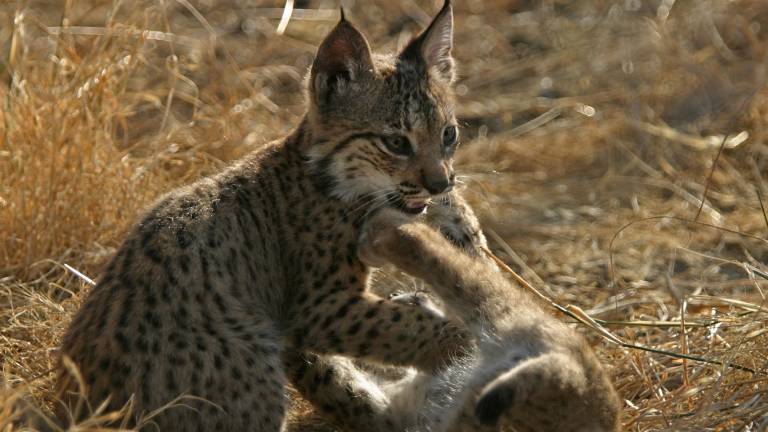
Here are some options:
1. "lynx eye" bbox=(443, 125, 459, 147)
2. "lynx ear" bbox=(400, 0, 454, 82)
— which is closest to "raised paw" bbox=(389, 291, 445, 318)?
"lynx eye" bbox=(443, 125, 459, 147)

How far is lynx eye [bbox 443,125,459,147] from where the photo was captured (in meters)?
5.80

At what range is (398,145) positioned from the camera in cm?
563

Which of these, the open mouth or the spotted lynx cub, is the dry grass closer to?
the spotted lynx cub

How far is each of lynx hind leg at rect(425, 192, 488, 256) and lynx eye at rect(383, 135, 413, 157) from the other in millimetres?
339

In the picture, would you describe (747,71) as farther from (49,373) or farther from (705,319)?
(49,373)

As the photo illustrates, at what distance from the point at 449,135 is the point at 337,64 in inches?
27.9

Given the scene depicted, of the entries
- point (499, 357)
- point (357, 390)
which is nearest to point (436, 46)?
point (357, 390)

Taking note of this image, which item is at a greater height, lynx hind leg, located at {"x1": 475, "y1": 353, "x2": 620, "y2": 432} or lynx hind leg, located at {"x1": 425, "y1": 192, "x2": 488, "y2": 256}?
lynx hind leg, located at {"x1": 475, "y1": 353, "x2": 620, "y2": 432}

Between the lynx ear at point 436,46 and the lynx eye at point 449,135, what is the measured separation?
1.24 ft

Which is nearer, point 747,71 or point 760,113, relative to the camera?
point 760,113

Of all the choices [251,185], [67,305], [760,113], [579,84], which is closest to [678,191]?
[760,113]

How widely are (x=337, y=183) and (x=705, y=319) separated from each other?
2.07 metres

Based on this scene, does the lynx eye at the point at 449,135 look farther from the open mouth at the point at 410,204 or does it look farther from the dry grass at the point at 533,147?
the dry grass at the point at 533,147

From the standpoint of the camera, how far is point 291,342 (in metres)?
5.30
